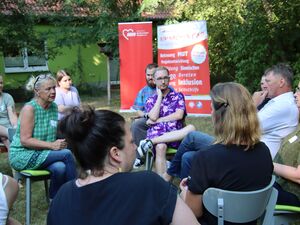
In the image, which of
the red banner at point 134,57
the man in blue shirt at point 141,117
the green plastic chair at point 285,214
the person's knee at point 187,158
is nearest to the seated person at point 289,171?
the green plastic chair at point 285,214

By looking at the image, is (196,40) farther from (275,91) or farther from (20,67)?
(20,67)

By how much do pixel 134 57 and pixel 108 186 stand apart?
8.42 m

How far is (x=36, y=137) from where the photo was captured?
140 inches

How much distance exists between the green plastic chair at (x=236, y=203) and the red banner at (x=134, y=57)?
24.3 feet

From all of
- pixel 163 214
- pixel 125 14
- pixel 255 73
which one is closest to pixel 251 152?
pixel 163 214

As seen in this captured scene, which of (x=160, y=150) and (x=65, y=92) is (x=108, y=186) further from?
(x=65, y=92)

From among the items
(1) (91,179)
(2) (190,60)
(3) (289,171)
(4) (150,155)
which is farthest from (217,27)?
(1) (91,179)

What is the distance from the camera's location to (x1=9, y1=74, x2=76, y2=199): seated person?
11.3ft

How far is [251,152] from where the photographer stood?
2094mm

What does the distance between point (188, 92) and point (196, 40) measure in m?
1.12

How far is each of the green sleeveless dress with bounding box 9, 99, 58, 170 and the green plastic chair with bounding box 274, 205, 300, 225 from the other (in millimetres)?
1975

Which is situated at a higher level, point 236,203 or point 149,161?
point 236,203

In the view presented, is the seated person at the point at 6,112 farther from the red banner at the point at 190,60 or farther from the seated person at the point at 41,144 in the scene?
the red banner at the point at 190,60

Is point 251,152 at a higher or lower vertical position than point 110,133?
lower
